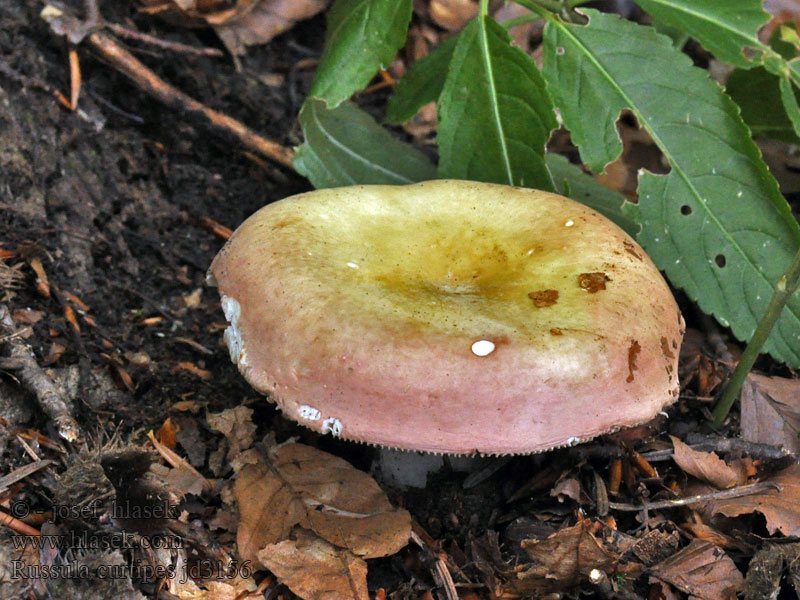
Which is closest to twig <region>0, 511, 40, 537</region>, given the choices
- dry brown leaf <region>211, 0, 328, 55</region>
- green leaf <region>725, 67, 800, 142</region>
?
dry brown leaf <region>211, 0, 328, 55</region>

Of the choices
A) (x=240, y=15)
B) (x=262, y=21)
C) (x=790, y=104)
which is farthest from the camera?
(x=262, y=21)

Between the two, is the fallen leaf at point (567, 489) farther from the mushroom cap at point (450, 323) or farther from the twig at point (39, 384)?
the twig at point (39, 384)

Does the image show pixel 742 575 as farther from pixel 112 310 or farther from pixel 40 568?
pixel 112 310

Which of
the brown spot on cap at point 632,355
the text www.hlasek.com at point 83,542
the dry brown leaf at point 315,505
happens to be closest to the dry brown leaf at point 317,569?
the dry brown leaf at point 315,505

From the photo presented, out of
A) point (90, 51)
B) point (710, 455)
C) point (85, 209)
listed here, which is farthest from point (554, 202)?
point (90, 51)

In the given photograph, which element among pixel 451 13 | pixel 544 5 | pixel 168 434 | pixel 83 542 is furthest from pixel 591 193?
pixel 83 542

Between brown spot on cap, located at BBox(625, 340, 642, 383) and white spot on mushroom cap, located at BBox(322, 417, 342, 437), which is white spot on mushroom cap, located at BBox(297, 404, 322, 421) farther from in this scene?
brown spot on cap, located at BBox(625, 340, 642, 383)

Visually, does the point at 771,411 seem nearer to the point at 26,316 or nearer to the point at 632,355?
the point at 632,355

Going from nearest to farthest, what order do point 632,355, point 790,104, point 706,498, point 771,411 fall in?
point 632,355 → point 706,498 → point 771,411 → point 790,104
